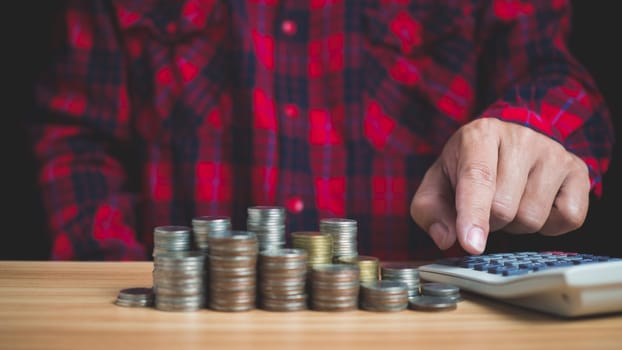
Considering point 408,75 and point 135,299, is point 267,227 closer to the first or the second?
point 135,299

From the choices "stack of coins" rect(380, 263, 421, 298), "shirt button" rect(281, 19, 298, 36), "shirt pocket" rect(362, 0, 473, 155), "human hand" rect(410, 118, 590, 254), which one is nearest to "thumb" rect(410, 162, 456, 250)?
"human hand" rect(410, 118, 590, 254)

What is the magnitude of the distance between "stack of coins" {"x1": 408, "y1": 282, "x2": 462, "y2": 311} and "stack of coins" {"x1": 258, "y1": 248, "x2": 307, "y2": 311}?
0.40ft

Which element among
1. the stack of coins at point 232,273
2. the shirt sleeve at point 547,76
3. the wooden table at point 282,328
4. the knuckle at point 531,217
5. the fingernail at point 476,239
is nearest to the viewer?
the wooden table at point 282,328

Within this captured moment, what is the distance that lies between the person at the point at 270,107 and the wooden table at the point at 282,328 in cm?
67

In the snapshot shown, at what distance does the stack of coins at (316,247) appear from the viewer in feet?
2.32

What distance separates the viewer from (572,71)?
1.33m

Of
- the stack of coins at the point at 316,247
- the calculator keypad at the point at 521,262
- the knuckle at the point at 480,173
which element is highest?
the knuckle at the point at 480,173

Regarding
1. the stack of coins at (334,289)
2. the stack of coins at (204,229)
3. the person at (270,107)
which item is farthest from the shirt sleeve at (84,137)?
the stack of coins at (334,289)

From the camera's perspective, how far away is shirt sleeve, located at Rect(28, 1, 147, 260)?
4.36 ft

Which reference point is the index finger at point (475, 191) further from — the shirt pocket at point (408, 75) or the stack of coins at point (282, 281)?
the shirt pocket at point (408, 75)

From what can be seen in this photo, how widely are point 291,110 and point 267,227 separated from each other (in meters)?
0.67

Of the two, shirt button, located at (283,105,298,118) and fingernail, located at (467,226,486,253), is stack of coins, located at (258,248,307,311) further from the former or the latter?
shirt button, located at (283,105,298,118)

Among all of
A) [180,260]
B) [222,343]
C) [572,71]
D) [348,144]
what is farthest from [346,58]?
[222,343]

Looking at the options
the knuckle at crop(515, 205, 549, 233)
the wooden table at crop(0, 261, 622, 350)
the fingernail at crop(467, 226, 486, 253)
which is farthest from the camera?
the knuckle at crop(515, 205, 549, 233)
